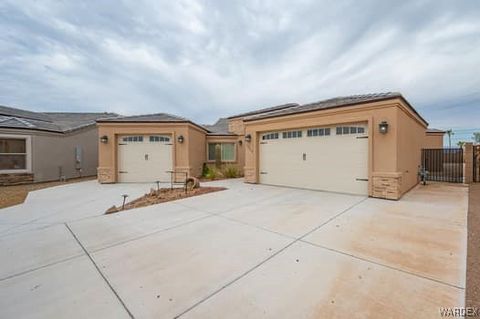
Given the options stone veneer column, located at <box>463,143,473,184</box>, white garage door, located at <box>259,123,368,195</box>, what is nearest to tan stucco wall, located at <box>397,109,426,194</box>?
white garage door, located at <box>259,123,368,195</box>

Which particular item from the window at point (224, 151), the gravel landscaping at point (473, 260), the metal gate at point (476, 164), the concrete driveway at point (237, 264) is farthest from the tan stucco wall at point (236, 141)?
the metal gate at point (476, 164)

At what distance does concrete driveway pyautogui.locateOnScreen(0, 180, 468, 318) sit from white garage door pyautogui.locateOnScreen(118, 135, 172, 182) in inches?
248

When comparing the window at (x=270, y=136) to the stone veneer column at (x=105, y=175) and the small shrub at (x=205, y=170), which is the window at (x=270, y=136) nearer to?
the small shrub at (x=205, y=170)

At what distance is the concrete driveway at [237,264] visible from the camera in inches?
83.3

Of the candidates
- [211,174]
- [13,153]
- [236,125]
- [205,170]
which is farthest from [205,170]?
[13,153]

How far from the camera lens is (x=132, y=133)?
11.6 meters

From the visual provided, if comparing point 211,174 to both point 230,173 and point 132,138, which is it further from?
point 132,138

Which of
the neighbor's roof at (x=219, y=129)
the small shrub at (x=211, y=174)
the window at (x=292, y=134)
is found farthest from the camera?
the neighbor's roof at (x=219, y=129)

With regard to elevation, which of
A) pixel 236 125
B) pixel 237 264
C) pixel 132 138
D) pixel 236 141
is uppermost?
pixel 236 125

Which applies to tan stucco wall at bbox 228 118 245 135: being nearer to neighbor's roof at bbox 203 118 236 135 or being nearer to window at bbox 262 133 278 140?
neighbor's roof at bbox 203 118 236 135

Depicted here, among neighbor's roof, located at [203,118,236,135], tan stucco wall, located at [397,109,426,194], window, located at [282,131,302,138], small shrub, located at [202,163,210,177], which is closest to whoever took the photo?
tan stucco wall, located at [397,109,426,194]

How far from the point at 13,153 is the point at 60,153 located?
2115 mm

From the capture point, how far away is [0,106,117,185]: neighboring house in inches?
449

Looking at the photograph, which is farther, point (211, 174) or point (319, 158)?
point (211, 174)
